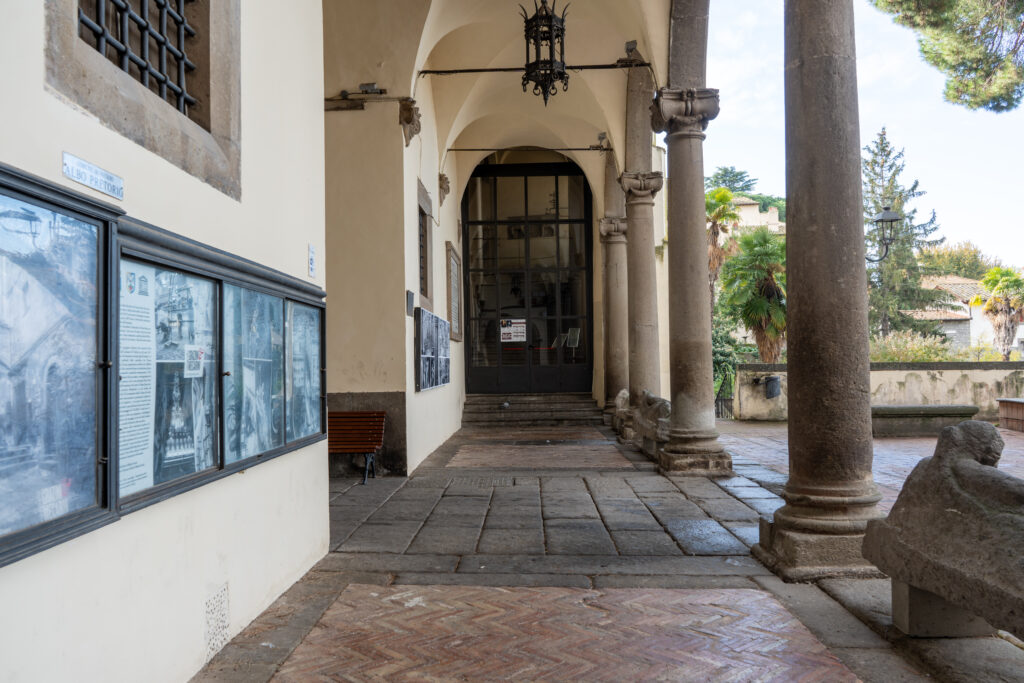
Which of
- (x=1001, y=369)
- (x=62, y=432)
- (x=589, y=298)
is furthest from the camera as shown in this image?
(x=589, y=298)

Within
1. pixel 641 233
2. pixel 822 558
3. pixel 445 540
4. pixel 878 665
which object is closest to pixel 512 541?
pixel 445 540

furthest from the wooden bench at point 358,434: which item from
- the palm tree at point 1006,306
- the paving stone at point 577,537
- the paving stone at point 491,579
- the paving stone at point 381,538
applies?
the palm tree at point 1006,306

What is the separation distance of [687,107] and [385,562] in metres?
5.70

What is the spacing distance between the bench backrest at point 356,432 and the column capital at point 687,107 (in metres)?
4.35

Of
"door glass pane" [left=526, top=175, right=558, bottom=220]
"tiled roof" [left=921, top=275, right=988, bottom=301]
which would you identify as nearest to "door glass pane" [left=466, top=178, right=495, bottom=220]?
"door glass pane" [left=526, top=175, right=558, bottom=220]

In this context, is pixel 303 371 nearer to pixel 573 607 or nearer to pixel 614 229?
pixel 573 607

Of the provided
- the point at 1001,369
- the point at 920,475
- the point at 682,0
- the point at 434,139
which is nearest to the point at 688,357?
the point at 682,0

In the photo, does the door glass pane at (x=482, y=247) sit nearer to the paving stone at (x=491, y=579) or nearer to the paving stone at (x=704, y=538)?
the paving stone at (x=704, y=538)

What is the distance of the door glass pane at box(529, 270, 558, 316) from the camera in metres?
17.0

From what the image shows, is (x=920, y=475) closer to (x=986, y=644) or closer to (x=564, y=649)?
(x=986, y=644)

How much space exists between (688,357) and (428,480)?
9.82ft

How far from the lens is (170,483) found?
9.00 feet

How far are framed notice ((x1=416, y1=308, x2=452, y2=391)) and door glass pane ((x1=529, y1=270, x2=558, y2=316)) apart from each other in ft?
15.3

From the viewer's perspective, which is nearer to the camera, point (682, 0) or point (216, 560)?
point (216, 560)
